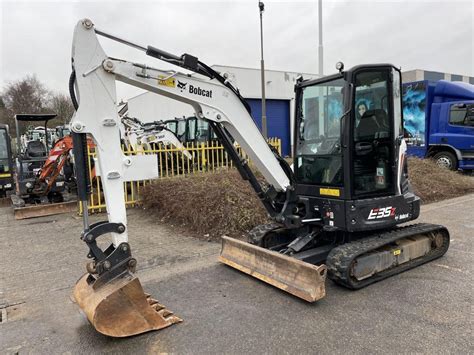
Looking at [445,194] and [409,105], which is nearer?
[445,194]

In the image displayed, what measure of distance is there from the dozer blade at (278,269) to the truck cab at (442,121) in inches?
440

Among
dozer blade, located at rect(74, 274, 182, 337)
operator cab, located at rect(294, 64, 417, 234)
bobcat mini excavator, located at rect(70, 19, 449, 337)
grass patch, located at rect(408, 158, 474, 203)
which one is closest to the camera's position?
dozer blade, located at rect(74, 274, 182, 337)

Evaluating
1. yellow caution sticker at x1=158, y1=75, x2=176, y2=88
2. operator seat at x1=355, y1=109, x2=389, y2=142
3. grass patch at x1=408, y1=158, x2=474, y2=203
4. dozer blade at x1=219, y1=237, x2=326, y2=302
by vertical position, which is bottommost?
dozer blade at x1=219, y1=237, x2=326, y2=302

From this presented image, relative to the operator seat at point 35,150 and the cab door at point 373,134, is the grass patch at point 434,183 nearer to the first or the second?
the cab door at point 373,134

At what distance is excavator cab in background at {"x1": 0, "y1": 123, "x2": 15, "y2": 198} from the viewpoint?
37.2 feet

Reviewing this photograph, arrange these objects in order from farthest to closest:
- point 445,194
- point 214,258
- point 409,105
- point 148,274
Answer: point 409,105, point 445,194, point 214,258, point 148,274

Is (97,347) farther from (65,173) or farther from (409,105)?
(409,105)

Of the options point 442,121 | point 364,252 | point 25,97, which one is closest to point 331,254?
point 364,252

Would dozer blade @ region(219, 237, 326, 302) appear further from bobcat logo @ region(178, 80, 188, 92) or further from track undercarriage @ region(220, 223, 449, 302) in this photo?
bobcat logo @ region(178, 80, 188, 92)

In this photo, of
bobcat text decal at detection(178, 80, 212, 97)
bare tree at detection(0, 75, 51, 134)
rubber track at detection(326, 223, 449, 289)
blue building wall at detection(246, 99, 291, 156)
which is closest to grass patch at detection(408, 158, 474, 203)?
rubber track at detection(326, 223, 449, 289)

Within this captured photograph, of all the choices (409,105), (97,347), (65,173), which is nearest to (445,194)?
(409,105)

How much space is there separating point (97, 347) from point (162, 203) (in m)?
5.25

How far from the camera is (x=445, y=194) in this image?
10.2 metres

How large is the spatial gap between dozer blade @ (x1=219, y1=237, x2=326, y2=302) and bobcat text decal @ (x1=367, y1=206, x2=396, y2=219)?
1134 millimetres
